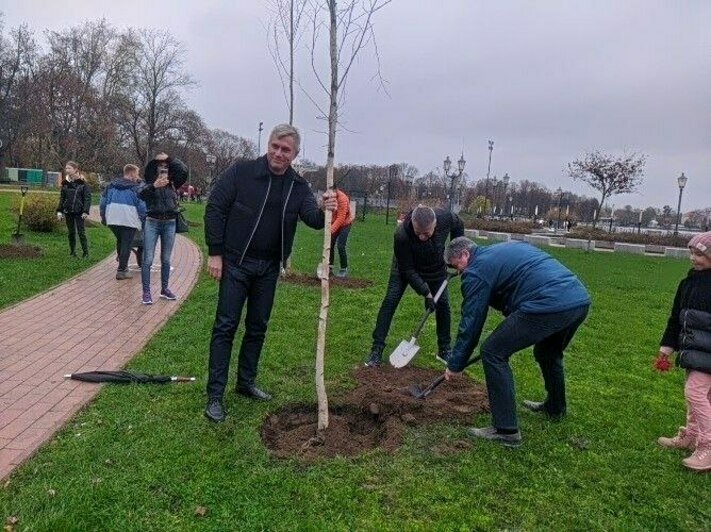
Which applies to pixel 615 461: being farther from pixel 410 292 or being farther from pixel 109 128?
pixel 109 128

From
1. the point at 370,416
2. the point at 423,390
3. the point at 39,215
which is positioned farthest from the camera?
the point at 39,215

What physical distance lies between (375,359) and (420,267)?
965 millimetres

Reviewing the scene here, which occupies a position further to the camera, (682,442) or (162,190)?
(162,190)

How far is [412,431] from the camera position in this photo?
3.88 metres

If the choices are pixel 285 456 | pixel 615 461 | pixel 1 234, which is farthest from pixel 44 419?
pixel 1 234

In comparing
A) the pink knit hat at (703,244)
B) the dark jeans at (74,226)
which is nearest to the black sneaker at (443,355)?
the pink knit hat at (703,244)

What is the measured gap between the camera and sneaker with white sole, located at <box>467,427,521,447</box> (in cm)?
371

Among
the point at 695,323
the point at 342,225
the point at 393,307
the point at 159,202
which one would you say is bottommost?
the point at 393,307

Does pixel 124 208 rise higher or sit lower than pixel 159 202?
lower

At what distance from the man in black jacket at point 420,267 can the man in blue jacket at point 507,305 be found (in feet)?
4.37

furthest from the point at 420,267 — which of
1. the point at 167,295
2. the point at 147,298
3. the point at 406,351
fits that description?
the point at 167,295

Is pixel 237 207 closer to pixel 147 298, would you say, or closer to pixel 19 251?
pixel 147 298

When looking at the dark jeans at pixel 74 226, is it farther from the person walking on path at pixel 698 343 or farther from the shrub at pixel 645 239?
the shrub at pixel 645 239

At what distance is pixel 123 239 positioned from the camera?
8.68m
